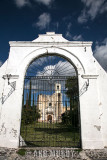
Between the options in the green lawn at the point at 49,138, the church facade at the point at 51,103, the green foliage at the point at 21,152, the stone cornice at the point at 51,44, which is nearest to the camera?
the green foliage at the point at 21,152

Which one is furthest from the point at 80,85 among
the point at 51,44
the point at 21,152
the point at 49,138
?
the point at 21,152

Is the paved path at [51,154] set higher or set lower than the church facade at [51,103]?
lower

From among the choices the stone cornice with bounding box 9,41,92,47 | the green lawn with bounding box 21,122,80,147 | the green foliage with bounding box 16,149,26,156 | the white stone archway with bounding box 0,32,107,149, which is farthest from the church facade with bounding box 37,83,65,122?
the stone cornice with bounding box 9,41,92,47

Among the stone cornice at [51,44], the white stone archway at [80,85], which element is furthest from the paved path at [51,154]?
the stone cornice at [51,44]

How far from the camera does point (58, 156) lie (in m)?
4.15

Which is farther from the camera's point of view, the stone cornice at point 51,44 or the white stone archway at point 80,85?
the stone cornice at point 51,44

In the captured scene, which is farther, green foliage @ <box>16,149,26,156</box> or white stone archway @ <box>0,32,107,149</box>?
white stone archway @ <box>0,32,107,149</box>

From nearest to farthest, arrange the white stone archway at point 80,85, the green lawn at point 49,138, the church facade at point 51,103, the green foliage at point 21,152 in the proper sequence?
the green foliage at point 21,152 < the white stone archway at point 80,85 < the green lawn at point 49,138 < the church facade at point 51,103

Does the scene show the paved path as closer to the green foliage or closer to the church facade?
the green foliage

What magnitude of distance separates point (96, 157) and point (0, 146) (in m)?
3.48

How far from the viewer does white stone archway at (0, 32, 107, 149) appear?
4809 mm

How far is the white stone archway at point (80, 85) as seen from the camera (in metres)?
4.81

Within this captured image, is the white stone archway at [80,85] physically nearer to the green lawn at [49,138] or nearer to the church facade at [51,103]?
the green lawn at [49,138]

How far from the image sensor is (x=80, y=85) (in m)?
5.32
